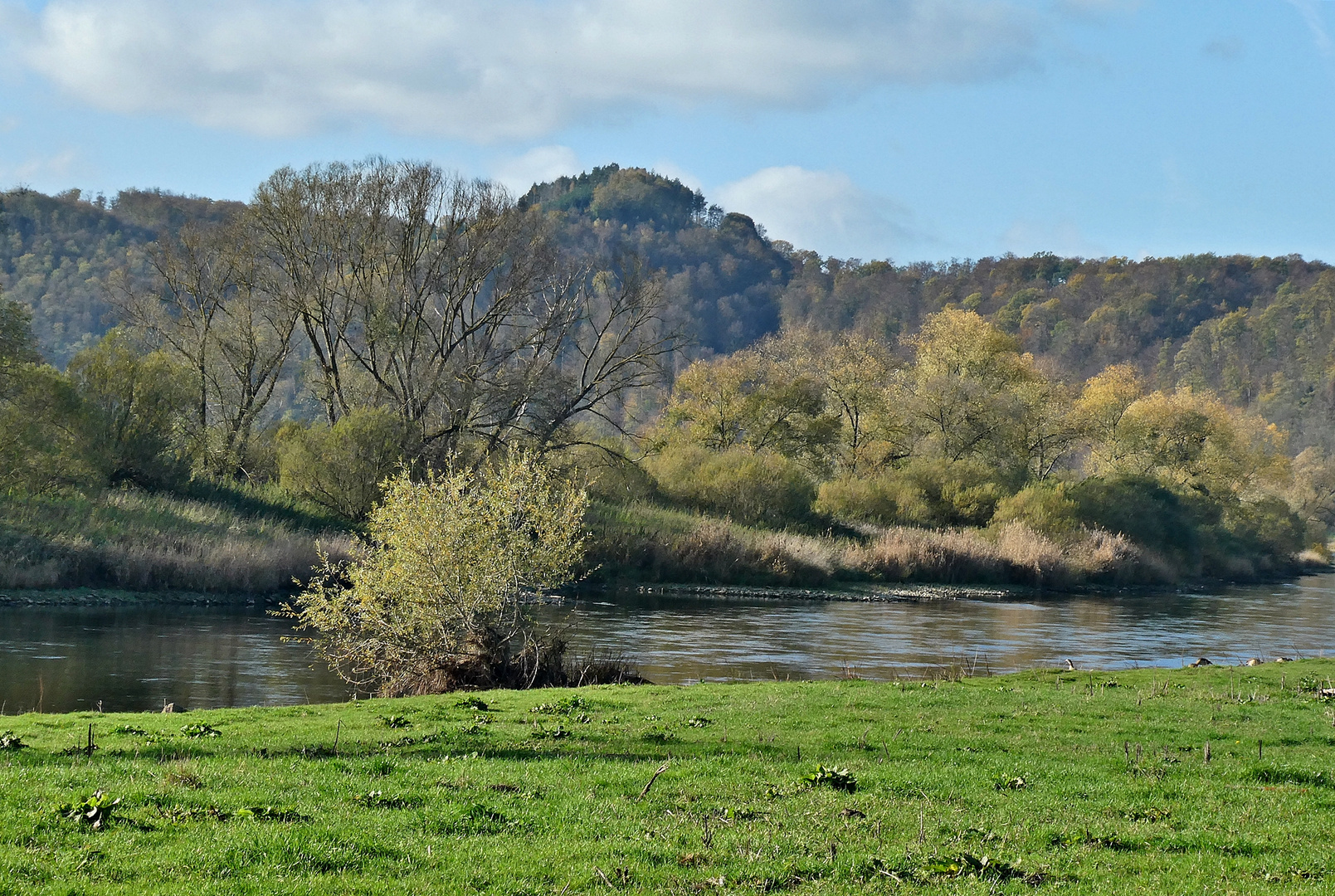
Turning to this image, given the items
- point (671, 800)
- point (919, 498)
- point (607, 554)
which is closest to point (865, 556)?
point (919, 498)

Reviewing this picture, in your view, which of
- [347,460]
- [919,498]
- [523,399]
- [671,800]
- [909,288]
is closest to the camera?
[671,800]

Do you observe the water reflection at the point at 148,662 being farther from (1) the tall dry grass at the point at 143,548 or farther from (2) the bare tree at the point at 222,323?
(2) the bare tree at the point at 222,323

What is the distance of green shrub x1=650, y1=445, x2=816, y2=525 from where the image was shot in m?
60.9

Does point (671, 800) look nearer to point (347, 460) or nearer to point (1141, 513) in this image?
point (347, 460)

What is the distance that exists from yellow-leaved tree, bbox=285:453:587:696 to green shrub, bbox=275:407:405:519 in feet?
86.9

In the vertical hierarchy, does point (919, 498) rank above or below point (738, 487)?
below

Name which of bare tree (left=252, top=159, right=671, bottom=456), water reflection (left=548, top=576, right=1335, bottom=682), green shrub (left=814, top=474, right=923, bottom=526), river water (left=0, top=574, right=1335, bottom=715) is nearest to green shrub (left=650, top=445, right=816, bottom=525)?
green shrub (left=814, top=474, right=923, bottom=526)

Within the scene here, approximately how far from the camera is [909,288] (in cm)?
16638

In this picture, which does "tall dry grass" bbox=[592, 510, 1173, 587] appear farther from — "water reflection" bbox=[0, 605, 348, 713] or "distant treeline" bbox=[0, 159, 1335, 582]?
"water reflection" bbox=[0, 605, 348, 713]

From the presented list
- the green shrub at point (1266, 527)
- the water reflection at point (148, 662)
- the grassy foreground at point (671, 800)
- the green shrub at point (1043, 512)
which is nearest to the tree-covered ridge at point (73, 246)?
the green shrub at point (1043, 512)

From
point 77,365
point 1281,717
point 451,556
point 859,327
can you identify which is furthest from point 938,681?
point 859,327

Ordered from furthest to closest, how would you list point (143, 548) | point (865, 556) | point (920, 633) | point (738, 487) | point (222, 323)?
point (738, 487)
point (865, 556)
point (222, 323)
point (143, 548)
point (920, 633)

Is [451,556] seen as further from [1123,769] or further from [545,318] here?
[545,318]

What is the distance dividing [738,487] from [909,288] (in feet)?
367
